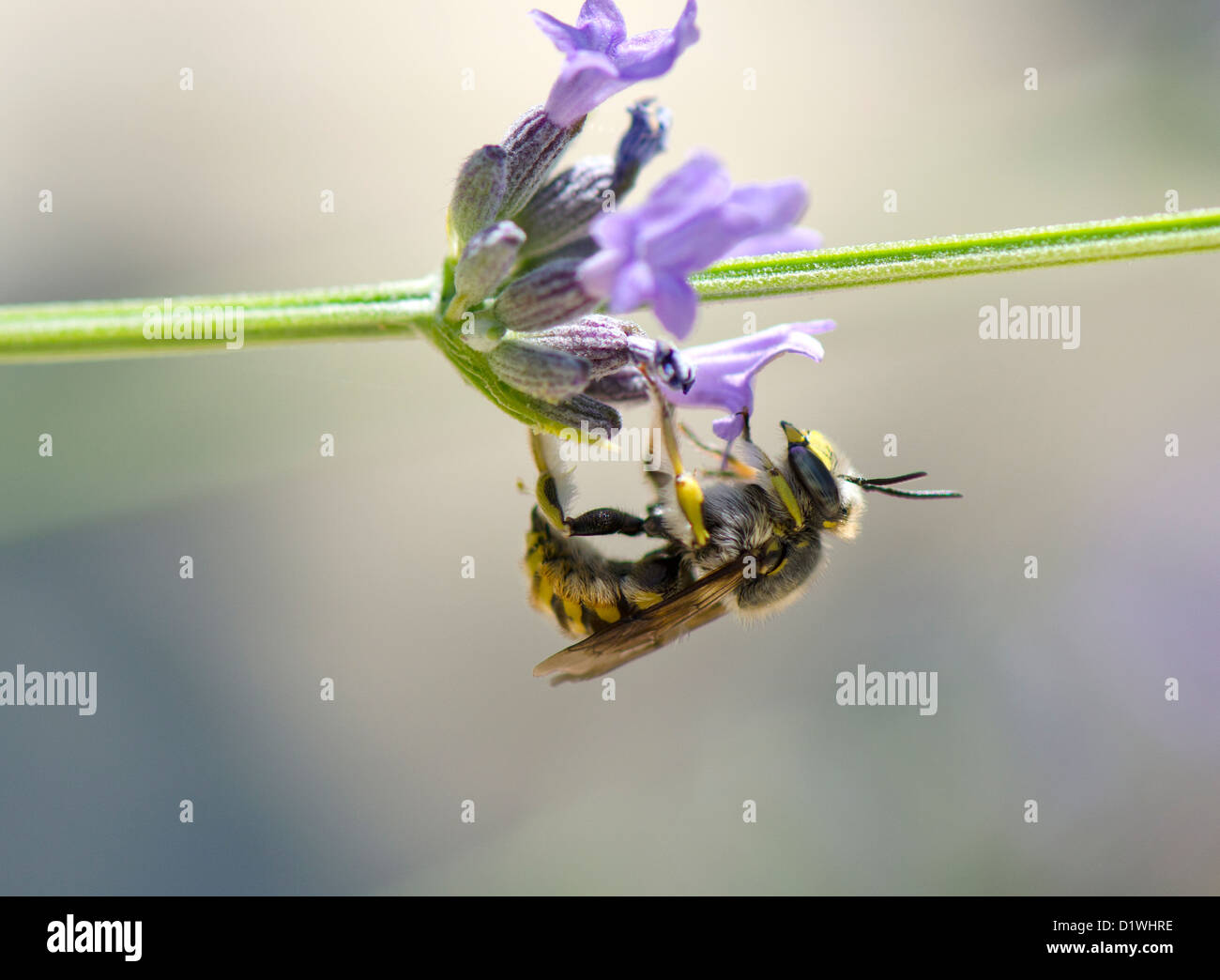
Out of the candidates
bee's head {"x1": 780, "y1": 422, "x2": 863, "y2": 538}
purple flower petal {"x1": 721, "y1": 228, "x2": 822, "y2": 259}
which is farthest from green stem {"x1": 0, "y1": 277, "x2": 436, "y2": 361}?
bee's head {"x1": 780, "y1": 422, "x2": 863, "y2": 538}

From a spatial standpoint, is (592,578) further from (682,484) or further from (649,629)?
(682,484)

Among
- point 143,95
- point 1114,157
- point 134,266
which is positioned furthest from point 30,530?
point 1114,157

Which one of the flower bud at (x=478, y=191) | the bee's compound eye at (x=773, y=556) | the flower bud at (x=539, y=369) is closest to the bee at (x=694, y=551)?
the bee's compound eye at (x=773, y=556)

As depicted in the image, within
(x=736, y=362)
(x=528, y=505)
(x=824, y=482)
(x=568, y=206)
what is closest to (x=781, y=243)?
(x=736, y=362)

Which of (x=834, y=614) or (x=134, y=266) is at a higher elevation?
(x=134, y=266)

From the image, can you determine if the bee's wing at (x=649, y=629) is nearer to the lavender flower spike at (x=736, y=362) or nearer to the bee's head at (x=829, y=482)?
the bee's head at (x=829, y=482)

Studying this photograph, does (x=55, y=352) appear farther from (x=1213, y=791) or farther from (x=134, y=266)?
(x=1213, y=791)
